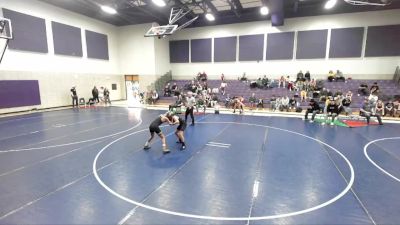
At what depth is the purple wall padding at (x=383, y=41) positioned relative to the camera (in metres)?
17.3

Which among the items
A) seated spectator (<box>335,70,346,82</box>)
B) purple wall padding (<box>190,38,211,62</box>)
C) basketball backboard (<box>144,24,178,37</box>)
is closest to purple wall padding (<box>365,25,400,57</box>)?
seated spectator (<box>335,70,346,82</box>)

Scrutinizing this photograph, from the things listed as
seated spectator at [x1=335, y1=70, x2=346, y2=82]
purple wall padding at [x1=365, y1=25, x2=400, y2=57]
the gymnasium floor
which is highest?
purple wall padding at [x1=365, y1=25, x2=400, y2=57]

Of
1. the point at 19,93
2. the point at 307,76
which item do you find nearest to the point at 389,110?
the point at 307,76

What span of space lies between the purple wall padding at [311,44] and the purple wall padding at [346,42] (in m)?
0.67

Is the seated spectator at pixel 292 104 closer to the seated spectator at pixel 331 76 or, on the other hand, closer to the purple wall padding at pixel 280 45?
the seated spectator at pixel 331 76

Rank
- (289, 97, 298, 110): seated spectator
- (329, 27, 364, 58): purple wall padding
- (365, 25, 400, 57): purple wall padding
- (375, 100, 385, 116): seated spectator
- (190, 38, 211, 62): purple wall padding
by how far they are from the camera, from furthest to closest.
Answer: (190, 38, 211, 62): purple wall padding
(329, 27, 364, 58): purple wall padding
(365, 25, 400, 57): purple wall padding
(289, 97, 298, 110): seated spectator
(375, 100, 385, 116): seated spectator

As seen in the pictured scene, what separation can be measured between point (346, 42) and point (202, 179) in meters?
19.7

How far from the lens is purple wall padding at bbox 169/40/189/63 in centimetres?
2403

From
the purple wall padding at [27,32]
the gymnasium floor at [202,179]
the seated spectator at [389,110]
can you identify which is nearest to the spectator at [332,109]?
the gymnasium floor at [202,179]

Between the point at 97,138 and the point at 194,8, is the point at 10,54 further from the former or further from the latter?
the point at 194,8

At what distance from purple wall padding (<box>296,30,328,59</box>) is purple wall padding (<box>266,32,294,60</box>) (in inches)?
26.5

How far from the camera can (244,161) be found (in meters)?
6.13

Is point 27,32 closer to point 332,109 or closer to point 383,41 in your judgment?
point 332,109

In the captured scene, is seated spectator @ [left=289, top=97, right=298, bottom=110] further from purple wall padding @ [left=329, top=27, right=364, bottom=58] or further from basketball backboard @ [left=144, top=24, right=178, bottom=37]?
basketball backboard @ [left=144, top=24, right=178, bottom=37]
